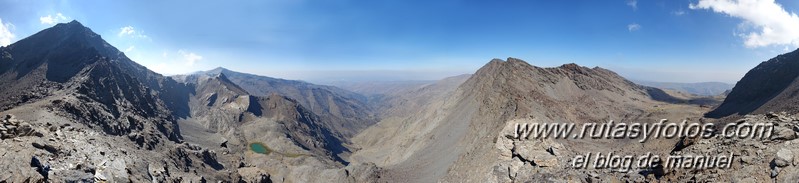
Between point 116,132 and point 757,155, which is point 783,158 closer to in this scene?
point 757,155

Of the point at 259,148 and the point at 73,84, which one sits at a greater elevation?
the point at 73,84

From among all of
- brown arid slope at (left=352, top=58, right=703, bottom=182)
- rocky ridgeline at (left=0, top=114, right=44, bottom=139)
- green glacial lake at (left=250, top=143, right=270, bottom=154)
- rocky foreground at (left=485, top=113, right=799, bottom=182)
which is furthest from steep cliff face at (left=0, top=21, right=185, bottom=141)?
rocky foreground at (left=485, top=113, right=799, bottom=182)

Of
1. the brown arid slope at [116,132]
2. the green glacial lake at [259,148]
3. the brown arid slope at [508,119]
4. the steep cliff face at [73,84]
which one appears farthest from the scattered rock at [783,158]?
the green glacial lake at [259,148]

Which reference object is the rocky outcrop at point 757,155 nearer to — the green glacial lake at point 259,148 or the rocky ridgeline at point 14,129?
the rocky ridgeline at point 14,129

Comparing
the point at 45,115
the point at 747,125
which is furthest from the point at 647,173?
the point at 45,115

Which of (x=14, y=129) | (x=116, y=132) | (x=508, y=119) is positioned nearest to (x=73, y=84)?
(x=116, y=132)

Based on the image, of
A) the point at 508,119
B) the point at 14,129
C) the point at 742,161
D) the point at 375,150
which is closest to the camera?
the point at 742,161
